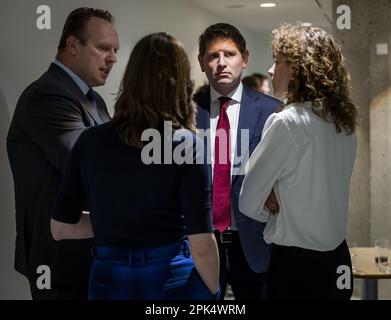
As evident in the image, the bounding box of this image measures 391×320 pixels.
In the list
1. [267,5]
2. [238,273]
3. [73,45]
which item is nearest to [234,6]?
[267,5]

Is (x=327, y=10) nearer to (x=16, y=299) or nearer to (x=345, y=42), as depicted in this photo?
(x=345, y=42)

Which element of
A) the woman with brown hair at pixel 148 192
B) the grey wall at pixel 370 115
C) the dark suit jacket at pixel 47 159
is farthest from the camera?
the grey wall at pixel 370 115

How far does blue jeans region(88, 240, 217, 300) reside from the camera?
1.64 metres

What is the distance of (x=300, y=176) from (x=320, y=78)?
1.00ft

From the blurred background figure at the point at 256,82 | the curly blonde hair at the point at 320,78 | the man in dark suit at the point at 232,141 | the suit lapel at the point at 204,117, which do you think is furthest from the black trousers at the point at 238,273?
the blurred background figure at the point at 256,82

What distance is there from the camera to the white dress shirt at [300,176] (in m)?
1.90

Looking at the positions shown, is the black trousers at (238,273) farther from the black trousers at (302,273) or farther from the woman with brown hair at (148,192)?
the woman with brown hair at (148,192)

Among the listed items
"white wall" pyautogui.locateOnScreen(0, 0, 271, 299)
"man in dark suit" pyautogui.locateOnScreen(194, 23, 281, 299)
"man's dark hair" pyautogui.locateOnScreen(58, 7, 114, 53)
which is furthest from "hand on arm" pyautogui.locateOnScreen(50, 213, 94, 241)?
"white wall" pyautogui.locateOnScreen(0, 0, 271, 299)

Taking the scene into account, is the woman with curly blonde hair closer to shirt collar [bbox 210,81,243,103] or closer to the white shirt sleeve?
the white shirt sleeve

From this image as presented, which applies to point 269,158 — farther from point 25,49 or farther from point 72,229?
point 25,49

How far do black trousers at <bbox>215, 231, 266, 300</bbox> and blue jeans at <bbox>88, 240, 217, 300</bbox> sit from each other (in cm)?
64

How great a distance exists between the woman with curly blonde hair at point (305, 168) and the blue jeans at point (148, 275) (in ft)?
1.21

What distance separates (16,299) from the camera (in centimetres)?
268
